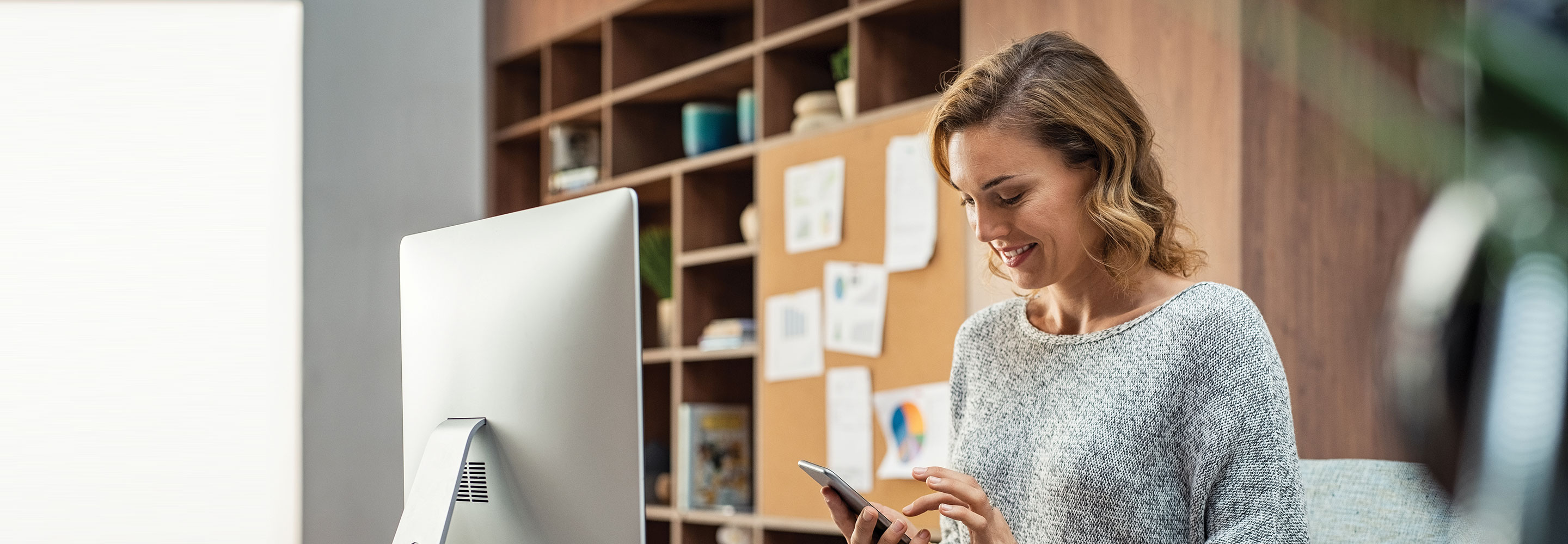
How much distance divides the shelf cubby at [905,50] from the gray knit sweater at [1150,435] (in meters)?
1.41

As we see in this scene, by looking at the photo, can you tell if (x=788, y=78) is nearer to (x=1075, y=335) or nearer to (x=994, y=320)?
(x=994, y=320)

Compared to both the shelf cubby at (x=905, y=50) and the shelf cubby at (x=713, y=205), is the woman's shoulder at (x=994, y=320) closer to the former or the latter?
the shelf cubby at (x=905, y=50)

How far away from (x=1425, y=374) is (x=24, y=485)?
9.54 feet

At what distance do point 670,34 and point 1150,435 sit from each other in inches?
112

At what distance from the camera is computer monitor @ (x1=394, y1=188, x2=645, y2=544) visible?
1.03 metres

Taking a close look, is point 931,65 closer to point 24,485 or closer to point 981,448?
point 981,448

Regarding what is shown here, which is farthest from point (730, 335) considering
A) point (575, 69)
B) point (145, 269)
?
point (145, 269)

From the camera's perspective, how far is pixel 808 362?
301cm

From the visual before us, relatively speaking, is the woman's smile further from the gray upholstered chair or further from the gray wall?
the gray wall

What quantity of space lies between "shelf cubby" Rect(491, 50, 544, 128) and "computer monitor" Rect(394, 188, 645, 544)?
3175 millimetres

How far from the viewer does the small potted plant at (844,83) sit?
290 cm

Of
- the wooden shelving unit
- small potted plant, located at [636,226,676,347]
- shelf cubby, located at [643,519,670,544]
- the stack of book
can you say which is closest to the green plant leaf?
small potted plant, located at [636,226,676,347]

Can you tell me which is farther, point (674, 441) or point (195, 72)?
point (674, 441)

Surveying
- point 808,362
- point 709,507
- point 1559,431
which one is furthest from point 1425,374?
point 709,507
